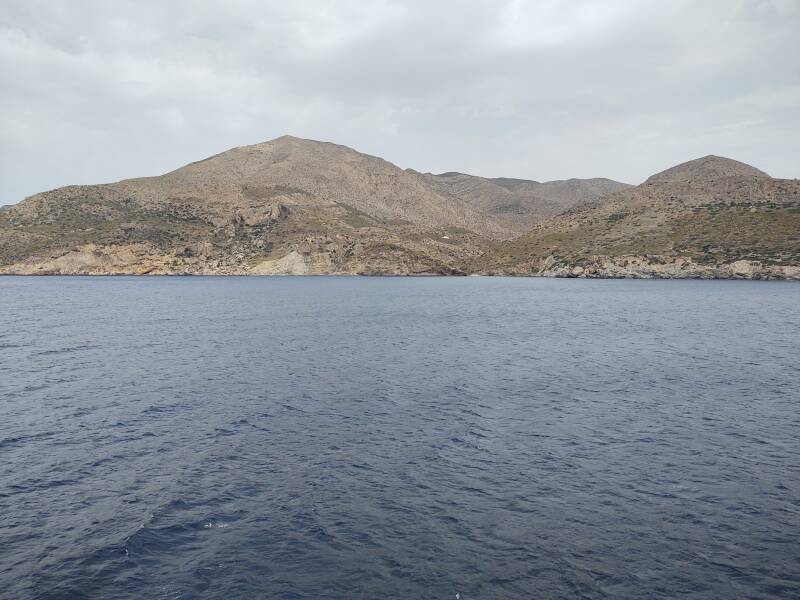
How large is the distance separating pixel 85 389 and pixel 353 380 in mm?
20370

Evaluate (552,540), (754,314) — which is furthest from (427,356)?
(754,314)

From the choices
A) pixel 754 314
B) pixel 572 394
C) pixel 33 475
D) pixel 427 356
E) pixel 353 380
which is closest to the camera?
pixel 33 475

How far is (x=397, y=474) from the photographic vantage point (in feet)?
78.3

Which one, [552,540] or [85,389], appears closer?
[552,540]

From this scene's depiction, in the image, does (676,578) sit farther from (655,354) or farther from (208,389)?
(655,354)

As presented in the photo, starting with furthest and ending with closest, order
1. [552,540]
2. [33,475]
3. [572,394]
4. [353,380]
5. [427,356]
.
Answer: [427,356] → [353,380] → [572,394] → [33,475] → [552,540]

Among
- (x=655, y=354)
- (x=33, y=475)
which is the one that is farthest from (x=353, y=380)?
(x=655, y=354)

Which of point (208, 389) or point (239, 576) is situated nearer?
point (239, 576)

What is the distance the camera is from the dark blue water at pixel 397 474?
1630 cm

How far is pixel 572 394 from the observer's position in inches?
1510

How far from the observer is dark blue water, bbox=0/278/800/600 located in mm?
16297

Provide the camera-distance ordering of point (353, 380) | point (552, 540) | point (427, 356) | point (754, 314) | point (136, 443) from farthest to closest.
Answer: point (754, 314), point (427, 356), point (353, 380), point (136, 443), point (552, 540)

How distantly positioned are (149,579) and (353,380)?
27.5m

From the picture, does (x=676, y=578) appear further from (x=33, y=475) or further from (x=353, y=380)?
(x=353, y=380)
